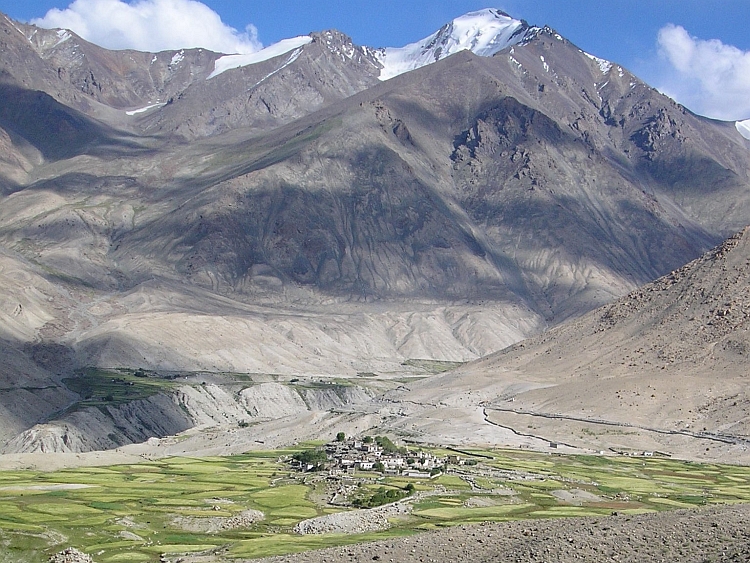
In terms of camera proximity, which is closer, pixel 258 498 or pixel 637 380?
pixel 258 498

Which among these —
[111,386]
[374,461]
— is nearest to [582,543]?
[374,461]

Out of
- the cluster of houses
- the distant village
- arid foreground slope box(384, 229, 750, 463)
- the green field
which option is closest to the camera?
the green field

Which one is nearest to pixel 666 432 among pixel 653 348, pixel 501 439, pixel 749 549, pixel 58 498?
pixel 501 439

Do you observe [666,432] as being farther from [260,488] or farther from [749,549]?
[749,549]

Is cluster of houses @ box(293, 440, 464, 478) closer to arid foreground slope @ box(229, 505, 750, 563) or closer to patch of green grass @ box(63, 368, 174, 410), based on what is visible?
arid foreground slope @ box(229, 505, 750, 563)

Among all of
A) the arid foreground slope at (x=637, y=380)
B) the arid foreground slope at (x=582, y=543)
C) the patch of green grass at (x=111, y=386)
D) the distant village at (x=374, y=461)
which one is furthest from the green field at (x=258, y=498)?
the patch of green grass at (x=111, y=386)

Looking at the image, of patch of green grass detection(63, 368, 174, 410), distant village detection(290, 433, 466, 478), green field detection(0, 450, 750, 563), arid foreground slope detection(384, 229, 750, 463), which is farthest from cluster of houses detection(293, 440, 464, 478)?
patch of green grass detection(63, 368, 174, 410)

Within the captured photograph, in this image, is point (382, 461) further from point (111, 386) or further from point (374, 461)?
point (111, 386)
